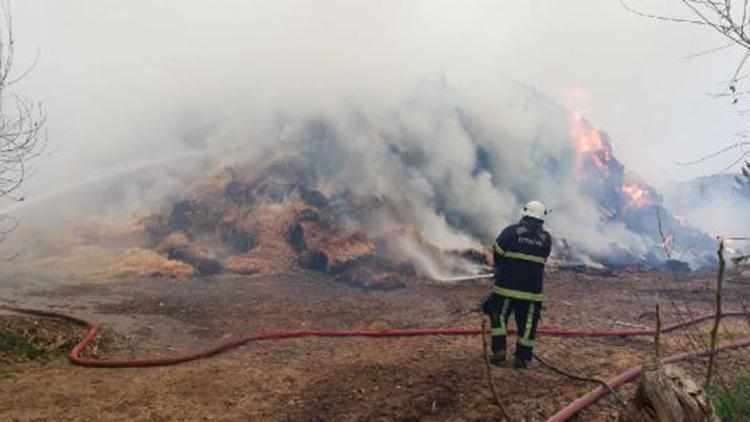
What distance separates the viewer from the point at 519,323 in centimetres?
622

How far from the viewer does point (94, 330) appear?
7.14 m

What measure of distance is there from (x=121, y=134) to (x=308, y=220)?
1168cm

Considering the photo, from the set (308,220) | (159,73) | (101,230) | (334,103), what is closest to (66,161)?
(159,73)

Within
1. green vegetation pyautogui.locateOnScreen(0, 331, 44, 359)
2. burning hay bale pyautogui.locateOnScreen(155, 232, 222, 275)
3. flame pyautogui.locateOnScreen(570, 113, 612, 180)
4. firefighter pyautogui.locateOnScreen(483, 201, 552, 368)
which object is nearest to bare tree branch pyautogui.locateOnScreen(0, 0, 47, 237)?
green vegetation pyautogui.locateOnScreen(0, 331, 44, 359)

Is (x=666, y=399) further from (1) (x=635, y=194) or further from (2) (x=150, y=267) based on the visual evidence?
(1) (x=635, y=194)

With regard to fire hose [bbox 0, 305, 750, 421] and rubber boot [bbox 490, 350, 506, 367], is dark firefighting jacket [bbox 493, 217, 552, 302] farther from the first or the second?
fire hose [bbox 0, 305, 750, 421]

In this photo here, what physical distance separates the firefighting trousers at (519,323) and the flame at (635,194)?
16063 millimetres

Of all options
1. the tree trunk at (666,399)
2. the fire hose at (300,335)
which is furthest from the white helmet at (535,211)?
the tree trunk at (666,399)

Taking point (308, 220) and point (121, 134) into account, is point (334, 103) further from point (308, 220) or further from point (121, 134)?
point (121, 134)

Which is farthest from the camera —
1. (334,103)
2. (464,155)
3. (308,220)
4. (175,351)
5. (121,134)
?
(121,134)

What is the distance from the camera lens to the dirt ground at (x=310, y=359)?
16.3 ft

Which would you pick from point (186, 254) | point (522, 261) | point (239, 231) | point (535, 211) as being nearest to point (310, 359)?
point (522, 261)

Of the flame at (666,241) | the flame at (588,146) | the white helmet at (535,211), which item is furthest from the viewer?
the flame at (588,146)

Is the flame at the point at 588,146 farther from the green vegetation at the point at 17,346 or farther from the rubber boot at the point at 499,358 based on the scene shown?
the green vegetation at the point at 17,346
